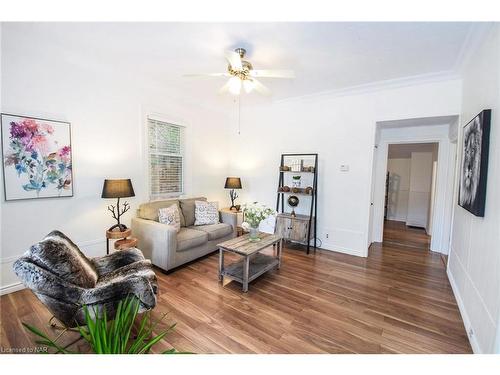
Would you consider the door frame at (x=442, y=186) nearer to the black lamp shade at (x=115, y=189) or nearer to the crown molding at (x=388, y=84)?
the crown molding at (x=388, y=84)

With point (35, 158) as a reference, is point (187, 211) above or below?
below

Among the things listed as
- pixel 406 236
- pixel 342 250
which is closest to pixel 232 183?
pixel 342 250

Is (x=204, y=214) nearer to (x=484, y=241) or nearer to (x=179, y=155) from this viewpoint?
(x=179, y=155)

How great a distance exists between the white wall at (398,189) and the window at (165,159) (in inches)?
243

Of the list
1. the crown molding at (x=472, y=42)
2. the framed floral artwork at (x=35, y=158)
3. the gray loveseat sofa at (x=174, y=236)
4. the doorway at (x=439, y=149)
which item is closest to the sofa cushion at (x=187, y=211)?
the gray loveseat sofa at (x=174, y=236)

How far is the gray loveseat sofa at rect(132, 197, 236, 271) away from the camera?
2.94 meters

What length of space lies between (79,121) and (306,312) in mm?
3474

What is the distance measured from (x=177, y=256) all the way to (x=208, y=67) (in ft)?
8.44

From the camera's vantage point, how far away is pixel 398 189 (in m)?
6.71

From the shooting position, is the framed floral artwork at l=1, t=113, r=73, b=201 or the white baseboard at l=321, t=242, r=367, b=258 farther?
the white baseboard at l=321, t=242, r=367, b=258

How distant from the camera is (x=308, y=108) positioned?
4.14 meters

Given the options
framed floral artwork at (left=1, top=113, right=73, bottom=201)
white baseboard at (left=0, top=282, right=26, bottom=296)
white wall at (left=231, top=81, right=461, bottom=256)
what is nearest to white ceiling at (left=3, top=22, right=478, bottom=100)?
white wall at (left=231, top=81, right=461, bottom=256)

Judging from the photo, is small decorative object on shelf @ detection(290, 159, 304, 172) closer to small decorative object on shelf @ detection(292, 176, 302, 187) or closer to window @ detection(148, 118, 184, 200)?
small decorative object on shelf @ detection(292, 176, 302, 187)
